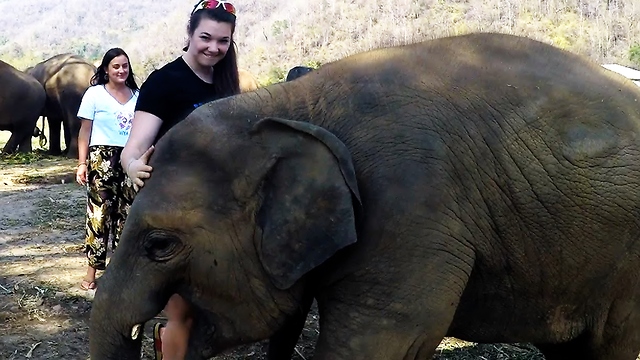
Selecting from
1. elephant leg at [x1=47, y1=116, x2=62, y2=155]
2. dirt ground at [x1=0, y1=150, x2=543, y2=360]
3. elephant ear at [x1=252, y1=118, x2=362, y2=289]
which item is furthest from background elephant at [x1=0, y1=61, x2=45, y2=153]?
elephant ear at [x1=252, y1=118, x2=362, y2=289]

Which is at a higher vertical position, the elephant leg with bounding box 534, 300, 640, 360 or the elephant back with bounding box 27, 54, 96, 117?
the elephant leg with bounding box 534, 300, 640, 360

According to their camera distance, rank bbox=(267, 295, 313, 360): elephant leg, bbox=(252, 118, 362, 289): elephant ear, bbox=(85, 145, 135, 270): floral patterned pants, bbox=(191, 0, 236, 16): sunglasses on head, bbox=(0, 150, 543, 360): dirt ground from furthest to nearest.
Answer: bbox=(85, 145, 135, 270): floral patterned pants
bbox=(0, 150, 543, 360): dirt ground
bbox=(267, 295, 313, 360): elephant leg
bbox=(191, 0, 236, 16): sunglasses on head
bbox=(252, 118, 362, 289): elephant ear

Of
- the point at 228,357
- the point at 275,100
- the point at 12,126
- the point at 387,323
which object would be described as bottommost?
the point at 12,126

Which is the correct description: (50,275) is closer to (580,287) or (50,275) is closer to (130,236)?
(130,236)

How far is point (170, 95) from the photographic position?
340 cm

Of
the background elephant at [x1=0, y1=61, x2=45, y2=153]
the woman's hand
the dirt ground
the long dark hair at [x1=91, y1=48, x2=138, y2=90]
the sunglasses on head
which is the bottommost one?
the background elephant at [x1=0, y1=61, x2=45, y2=153]

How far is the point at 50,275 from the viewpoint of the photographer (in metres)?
6.34

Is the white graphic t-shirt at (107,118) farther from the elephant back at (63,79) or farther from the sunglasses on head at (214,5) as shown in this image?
the elephant back at (63,79)

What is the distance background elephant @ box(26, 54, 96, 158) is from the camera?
54.2 feet

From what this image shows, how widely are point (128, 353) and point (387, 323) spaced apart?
0.99 m

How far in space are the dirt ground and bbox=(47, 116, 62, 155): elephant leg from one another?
5.97 meters

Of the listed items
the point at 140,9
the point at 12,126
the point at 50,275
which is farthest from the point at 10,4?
the point at 50,275

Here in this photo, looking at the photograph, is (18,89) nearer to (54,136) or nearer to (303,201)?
(54,136)

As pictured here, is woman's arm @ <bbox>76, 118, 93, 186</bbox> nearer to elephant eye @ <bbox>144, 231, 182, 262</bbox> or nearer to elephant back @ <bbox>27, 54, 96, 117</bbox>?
elephant eye @ <bbox>144, 231, 182, 262</bbox>
